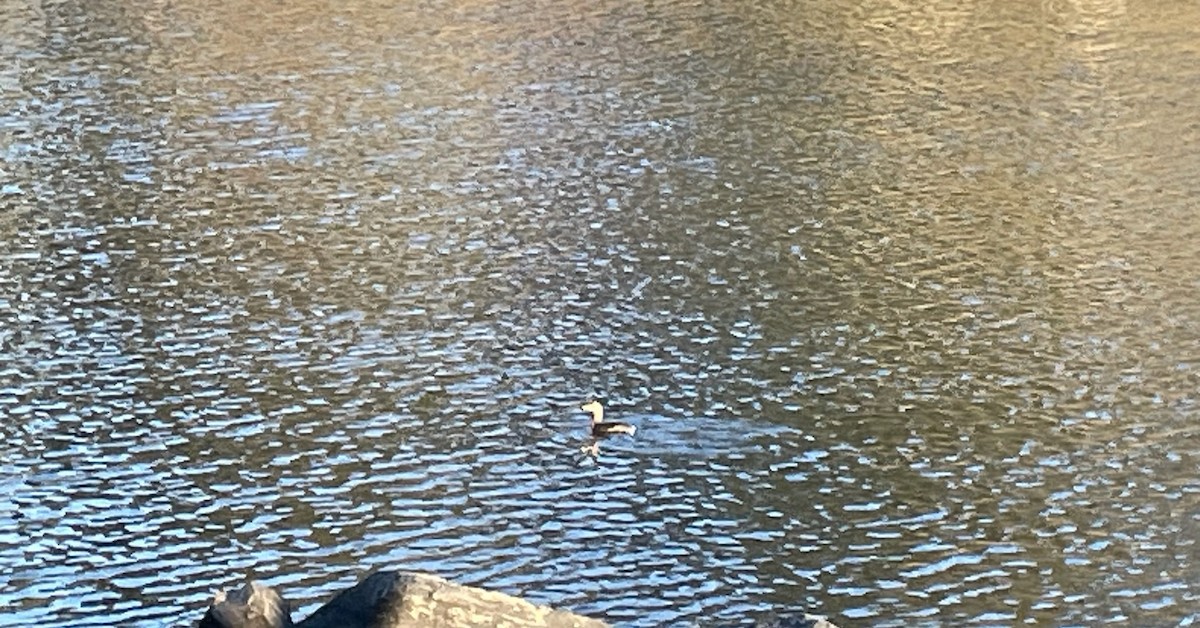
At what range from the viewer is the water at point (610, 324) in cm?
1920

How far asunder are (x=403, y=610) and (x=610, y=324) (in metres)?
12.2

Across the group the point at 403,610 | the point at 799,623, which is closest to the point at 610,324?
the point at 799,623

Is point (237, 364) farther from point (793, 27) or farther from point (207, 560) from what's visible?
point (793, 27)

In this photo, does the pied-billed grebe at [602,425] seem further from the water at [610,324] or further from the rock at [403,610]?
the rock at [403,610]

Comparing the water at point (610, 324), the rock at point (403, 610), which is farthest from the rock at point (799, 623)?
the water at point (610, 324)

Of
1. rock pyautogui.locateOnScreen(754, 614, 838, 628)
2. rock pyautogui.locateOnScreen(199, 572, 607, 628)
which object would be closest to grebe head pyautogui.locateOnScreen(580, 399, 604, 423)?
rock pyautogui.locateOnScreen(199, 572, 607, 628)

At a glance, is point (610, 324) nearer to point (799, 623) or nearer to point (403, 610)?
point (799, 623)

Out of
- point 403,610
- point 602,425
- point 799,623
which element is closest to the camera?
point 403,610

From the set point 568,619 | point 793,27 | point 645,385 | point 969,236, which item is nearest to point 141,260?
point 645,385

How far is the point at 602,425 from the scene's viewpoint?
21969 millimetres

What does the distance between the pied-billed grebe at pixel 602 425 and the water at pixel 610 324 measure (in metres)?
0.16

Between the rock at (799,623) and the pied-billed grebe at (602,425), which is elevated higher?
the pied-billed grebe at (602,425)

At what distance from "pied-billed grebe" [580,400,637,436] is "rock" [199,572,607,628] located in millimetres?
6909

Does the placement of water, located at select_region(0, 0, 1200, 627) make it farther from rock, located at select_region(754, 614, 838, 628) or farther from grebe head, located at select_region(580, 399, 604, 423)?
rock, located at select_region(754, 614, 838, 628)
